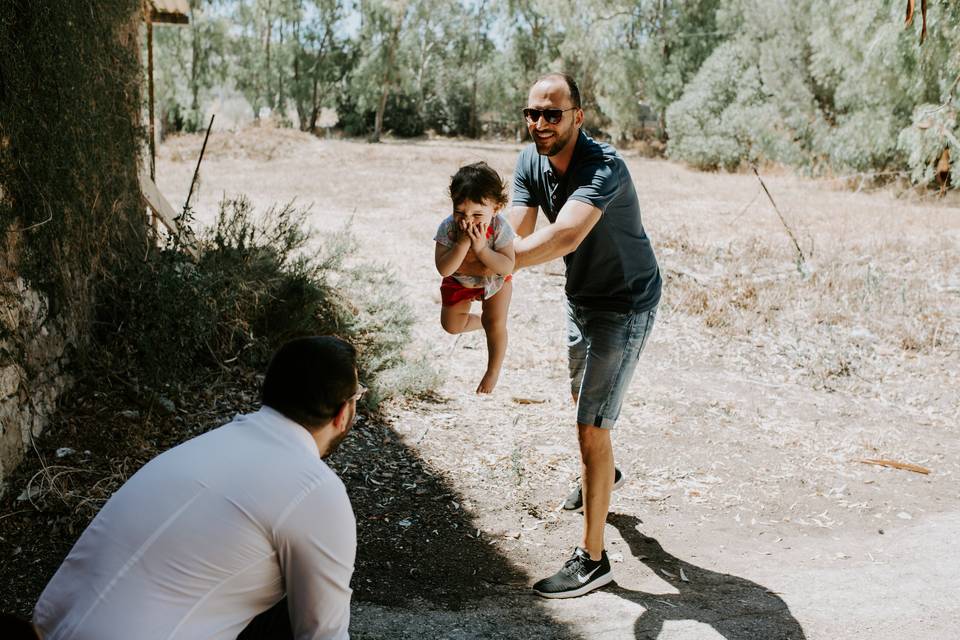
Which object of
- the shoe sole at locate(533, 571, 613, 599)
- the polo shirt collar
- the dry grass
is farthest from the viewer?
the dry grass

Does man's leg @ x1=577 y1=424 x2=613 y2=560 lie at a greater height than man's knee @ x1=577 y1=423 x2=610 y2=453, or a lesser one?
lesser

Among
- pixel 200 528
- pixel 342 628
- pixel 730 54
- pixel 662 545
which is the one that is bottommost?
pixel 662 545

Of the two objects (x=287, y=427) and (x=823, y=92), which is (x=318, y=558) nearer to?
(x=287, y=427)

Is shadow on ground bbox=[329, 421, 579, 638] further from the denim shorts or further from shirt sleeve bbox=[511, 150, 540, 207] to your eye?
shirt sleeve bbox=[511, 150, 540, 207]

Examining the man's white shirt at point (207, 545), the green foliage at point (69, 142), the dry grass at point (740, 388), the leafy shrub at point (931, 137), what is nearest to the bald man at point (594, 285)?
the dry grass at point (740, 388)

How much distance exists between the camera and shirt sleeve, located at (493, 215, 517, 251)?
10.7 feet

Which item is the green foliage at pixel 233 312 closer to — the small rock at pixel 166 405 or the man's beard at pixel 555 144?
the small rock at pixel 166 405

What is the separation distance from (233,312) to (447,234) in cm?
290

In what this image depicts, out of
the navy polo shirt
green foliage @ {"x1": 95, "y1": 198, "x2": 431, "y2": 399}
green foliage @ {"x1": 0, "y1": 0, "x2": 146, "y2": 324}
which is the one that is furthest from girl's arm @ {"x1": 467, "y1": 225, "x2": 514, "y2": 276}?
green foliage @ {"x1": 95, "y1": 198, "x2": 431, "y2": 399}

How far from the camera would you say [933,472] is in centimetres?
534

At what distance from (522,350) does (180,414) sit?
3.26 m

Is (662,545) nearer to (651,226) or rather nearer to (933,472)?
(933,472)

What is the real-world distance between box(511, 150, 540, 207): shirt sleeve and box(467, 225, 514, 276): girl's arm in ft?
2.14

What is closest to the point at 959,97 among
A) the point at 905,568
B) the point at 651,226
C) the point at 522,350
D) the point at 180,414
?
the point at 651,226
